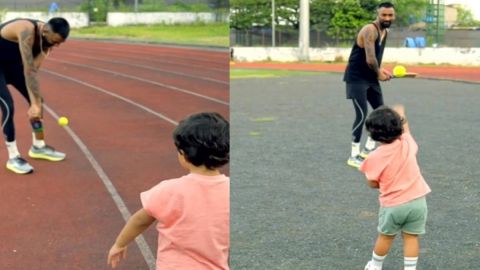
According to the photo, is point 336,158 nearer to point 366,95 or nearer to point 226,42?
point 366,95

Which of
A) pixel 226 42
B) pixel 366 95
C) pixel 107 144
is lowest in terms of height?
pixel 107 144

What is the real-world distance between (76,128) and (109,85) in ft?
1.38

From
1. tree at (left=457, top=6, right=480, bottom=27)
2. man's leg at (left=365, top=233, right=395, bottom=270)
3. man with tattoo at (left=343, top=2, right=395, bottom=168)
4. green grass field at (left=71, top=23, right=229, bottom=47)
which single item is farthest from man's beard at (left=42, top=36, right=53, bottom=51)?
tree at (left=457, top=6, right=480, bottom=27)

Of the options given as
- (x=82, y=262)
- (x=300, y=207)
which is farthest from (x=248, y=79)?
(x=82, y=262)

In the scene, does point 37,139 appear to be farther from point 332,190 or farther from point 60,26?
point 332,190

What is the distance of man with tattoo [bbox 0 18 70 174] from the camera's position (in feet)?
6.02

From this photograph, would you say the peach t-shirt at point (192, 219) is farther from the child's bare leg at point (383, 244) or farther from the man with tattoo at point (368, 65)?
the child's bare leg at point (383, 244)

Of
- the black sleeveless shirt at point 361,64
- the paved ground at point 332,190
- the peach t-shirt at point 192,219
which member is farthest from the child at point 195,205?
the paved ground at point 332,190

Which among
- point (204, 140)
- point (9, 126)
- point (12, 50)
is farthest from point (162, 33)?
point (204, 140)

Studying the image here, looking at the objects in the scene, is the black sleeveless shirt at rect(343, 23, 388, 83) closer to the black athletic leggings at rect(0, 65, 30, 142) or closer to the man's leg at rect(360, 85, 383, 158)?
the man's leg at rect(360, 85, 383, 158)

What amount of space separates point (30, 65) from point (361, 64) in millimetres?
835

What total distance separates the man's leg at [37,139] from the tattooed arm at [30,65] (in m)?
0.05

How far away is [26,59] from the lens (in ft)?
6.18

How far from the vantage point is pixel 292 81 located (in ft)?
23.4
